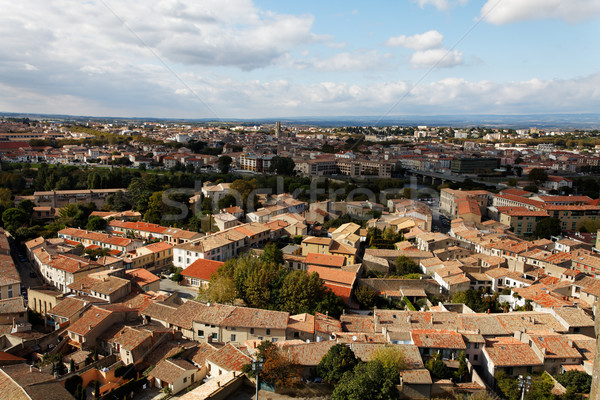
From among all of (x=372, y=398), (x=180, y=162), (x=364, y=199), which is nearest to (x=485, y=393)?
(x=372, y=398)

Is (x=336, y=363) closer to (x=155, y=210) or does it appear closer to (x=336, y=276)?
(x=336, y=276)

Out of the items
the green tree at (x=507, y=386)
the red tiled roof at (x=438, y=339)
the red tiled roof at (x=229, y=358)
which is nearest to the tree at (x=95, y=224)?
the red tiled roof at (x=229, y=358)

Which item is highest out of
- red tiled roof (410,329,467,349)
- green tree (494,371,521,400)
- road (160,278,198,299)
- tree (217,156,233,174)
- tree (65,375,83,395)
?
tree (217,156,233,174)

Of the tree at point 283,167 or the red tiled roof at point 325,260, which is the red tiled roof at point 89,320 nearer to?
the red tiled roof at point 325,260

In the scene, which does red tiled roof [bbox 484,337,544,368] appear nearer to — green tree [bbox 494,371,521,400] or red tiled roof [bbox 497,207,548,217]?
green tree [bbox 494,371,521,400]

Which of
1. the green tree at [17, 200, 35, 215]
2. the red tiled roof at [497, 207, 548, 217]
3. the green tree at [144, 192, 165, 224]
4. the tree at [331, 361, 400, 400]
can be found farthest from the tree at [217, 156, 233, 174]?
the tree at [331, 361, 400, 400]

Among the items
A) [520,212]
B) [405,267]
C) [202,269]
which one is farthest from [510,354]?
[520,212]
